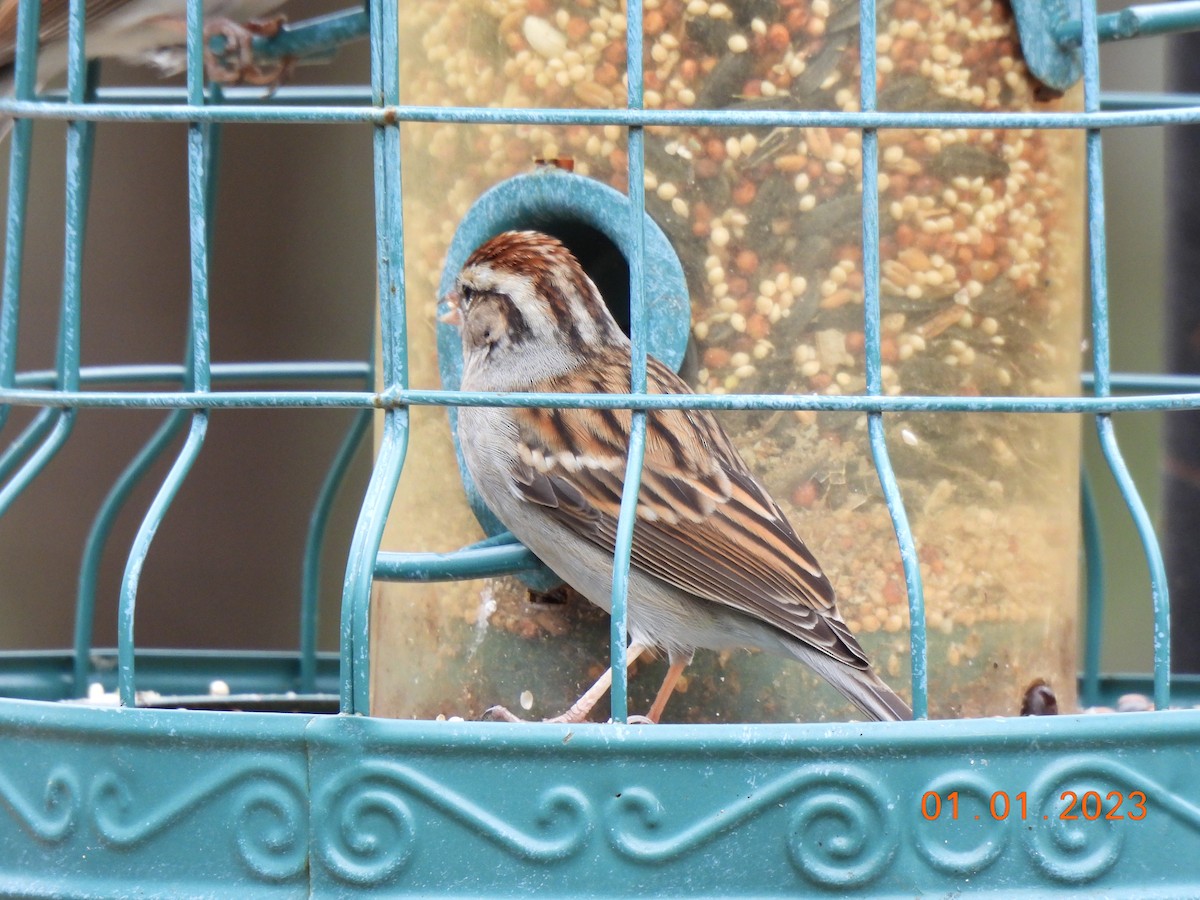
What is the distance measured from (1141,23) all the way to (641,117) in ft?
2.85

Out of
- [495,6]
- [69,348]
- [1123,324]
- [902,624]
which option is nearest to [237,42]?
[495,6]

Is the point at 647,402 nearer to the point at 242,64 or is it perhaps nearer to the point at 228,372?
the point at 228,372

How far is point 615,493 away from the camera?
2.94 metres

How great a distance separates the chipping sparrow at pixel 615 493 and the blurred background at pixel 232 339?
382 cm

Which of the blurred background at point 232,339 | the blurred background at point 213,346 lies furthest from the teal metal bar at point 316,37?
the blurred background at point 213,346

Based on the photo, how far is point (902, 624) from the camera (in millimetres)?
2998

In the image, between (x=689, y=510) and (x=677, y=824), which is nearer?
(x=677, y=824)

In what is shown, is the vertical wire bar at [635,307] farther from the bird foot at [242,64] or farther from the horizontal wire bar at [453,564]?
the bird foot at [242,64]

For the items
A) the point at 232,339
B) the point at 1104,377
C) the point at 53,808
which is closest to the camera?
the point at 53,808

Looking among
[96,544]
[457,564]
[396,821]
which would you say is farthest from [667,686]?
[96,544]

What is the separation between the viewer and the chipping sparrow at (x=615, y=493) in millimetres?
2809

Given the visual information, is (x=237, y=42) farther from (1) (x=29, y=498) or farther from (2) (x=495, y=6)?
(1) (x=29, y=498)

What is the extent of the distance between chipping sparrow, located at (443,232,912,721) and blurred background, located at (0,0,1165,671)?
382 centimetres

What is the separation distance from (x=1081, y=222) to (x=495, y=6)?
107 centimetres
